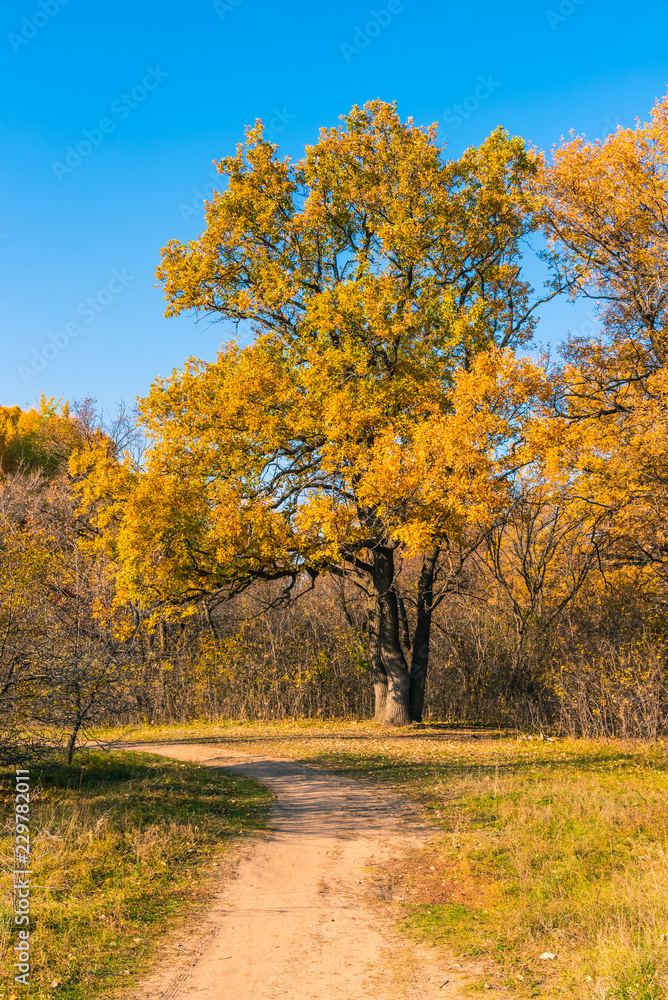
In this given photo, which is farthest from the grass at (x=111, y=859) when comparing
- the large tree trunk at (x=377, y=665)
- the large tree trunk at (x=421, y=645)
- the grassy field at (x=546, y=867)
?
the large tree trunk at (x=421, y=645)

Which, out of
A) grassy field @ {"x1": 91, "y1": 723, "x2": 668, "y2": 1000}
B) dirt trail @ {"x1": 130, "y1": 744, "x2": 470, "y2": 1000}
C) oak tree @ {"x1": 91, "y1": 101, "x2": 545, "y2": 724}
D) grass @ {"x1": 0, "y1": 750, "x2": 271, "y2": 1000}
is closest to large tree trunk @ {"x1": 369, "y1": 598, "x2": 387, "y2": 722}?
oak tree @ {"x1": 91, "y1": 101, "x2": 545, "y2": 724}

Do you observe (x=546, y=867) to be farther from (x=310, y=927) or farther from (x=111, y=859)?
(x=111, y=859)

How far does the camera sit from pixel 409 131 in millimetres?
16234

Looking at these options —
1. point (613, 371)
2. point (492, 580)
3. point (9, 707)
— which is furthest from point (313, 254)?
point (9, 707)

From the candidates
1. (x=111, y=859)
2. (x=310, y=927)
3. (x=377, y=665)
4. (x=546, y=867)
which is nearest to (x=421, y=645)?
(x=377, y=665)

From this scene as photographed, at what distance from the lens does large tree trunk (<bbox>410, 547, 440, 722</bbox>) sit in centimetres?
1727

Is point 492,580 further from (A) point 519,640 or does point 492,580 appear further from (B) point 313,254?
(B) point 313,254

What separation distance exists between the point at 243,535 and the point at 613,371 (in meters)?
8.45

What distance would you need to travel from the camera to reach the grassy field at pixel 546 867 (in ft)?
15.3

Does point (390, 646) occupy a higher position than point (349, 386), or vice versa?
point (349, 386)

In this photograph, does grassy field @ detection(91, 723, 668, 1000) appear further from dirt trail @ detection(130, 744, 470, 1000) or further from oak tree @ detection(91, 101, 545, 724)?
oak tree @ detection(91, 101, 545, 724)

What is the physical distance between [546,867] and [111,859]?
3.88 m

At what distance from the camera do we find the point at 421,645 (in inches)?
690

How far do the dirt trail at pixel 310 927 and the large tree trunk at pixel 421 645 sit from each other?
8476 millimetres
